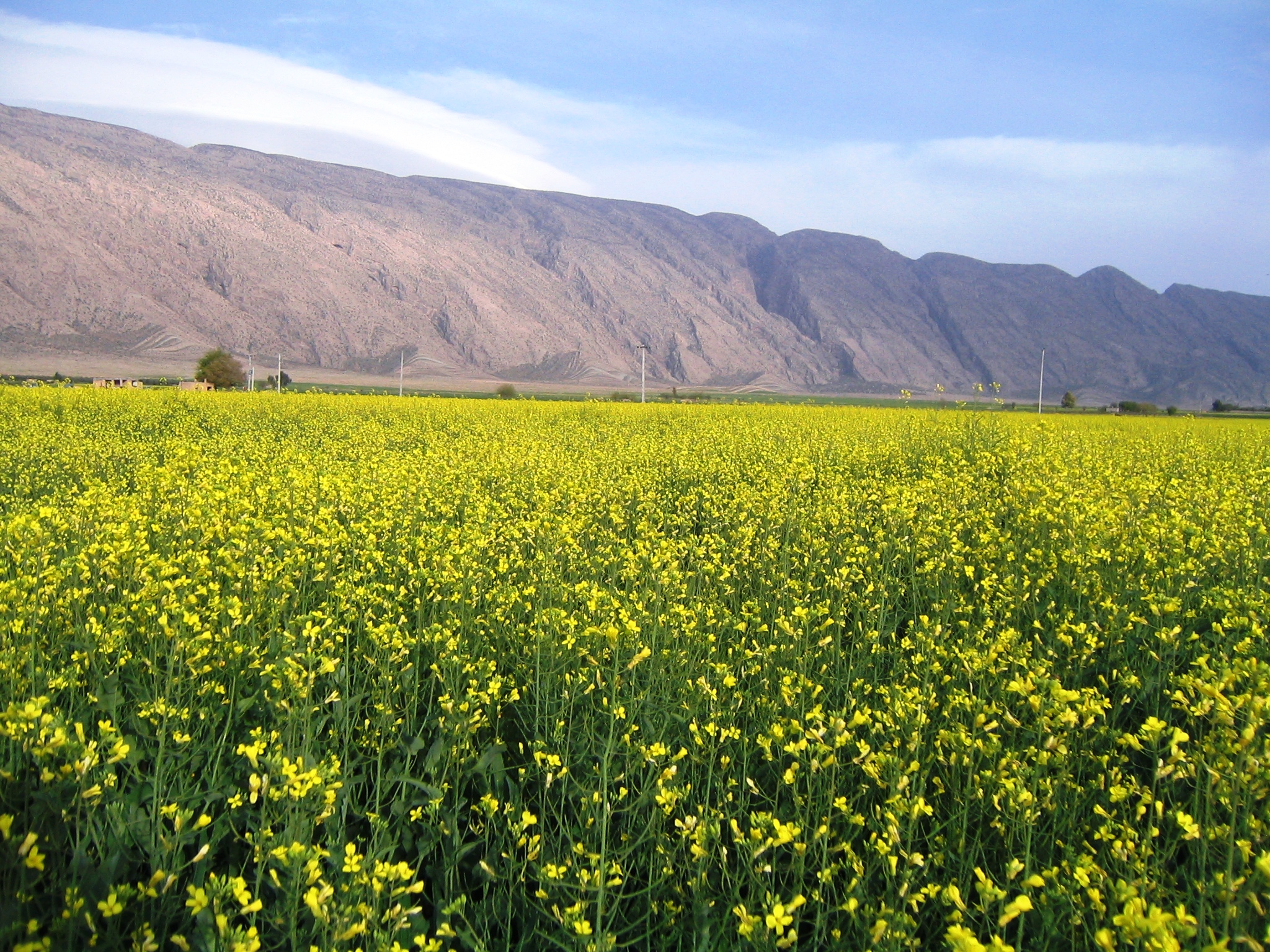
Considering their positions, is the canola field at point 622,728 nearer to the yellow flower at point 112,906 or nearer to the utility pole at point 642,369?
the yellow flower at point 112,906

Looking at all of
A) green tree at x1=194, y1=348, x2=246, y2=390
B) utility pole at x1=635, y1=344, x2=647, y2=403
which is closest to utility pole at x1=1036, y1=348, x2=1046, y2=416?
utility pole at x1=635, y1=344, x2=647, y2=403

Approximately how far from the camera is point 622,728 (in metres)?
2.98

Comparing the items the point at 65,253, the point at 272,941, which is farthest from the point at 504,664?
the point at 65,253

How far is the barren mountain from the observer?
314ft

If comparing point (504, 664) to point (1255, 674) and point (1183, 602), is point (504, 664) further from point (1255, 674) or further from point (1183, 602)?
point (1183, 602)

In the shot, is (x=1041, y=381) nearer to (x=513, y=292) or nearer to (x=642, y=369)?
(x=642, y=369)

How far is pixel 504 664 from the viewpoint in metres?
3.59

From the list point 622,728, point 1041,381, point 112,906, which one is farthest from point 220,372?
point 112,906

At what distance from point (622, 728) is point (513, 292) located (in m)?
130

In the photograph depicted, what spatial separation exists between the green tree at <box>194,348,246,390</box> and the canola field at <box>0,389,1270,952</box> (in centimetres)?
5711

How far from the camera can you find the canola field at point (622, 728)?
209cm

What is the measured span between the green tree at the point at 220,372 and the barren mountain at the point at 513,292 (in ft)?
102

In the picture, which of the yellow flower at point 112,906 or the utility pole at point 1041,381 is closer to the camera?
the yellow flower at point 112,906

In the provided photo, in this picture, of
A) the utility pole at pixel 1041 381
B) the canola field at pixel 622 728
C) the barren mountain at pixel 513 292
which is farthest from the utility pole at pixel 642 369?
the canola field at pixel 622 728
